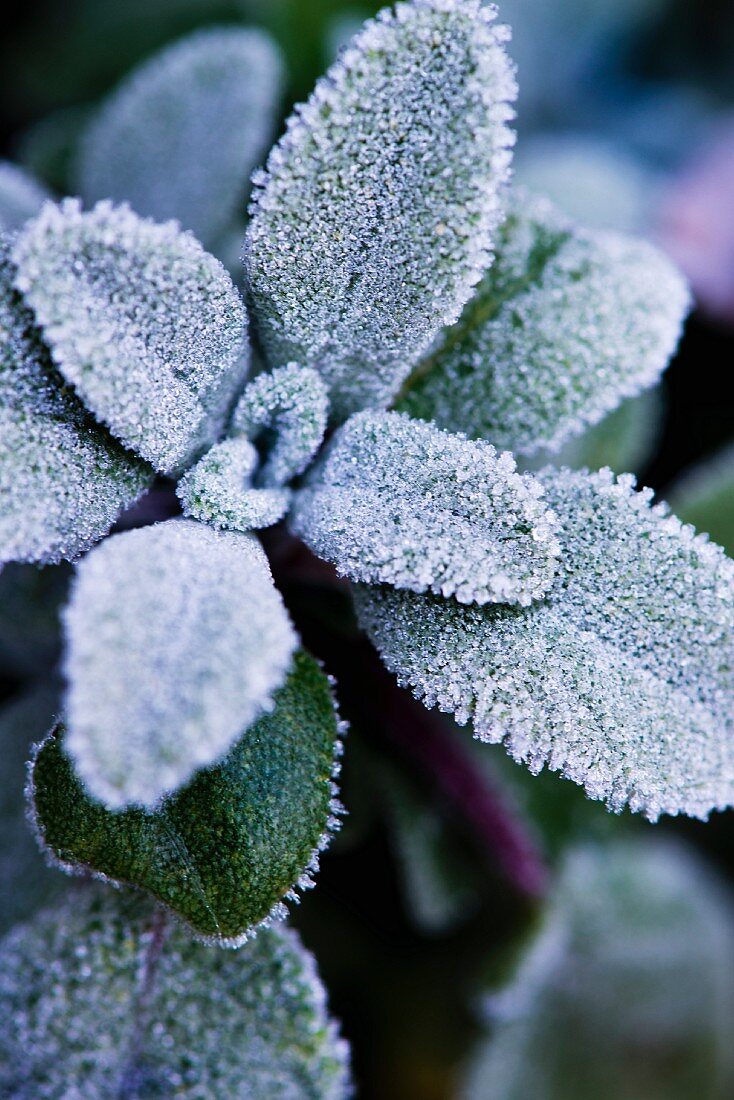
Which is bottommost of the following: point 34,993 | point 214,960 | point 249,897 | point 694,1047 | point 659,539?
point 694,1047

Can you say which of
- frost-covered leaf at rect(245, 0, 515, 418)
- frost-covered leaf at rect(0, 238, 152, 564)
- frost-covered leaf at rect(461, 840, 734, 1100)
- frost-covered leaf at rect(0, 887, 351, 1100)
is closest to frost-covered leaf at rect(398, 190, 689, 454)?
frost-covered leaf at rect(245, 0, 515, 418)

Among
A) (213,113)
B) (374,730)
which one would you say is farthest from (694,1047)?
(213,113)

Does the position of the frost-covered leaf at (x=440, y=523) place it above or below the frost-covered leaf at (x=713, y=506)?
above

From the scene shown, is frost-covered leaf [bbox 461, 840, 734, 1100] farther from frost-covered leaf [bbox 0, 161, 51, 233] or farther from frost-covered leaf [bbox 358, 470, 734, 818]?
frost-covered leaf [bbox 0, 161, 51, 233]

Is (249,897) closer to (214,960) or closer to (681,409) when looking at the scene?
(214,960)

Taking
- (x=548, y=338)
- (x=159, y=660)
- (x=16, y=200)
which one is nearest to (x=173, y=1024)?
(x=159, y=660)

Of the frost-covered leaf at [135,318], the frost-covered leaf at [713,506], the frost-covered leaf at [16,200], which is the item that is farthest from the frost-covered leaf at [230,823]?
the frost-covered leaf at [713,506]

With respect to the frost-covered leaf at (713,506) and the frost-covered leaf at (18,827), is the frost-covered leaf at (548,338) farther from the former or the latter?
the frost-covered leaf at (18,827)
